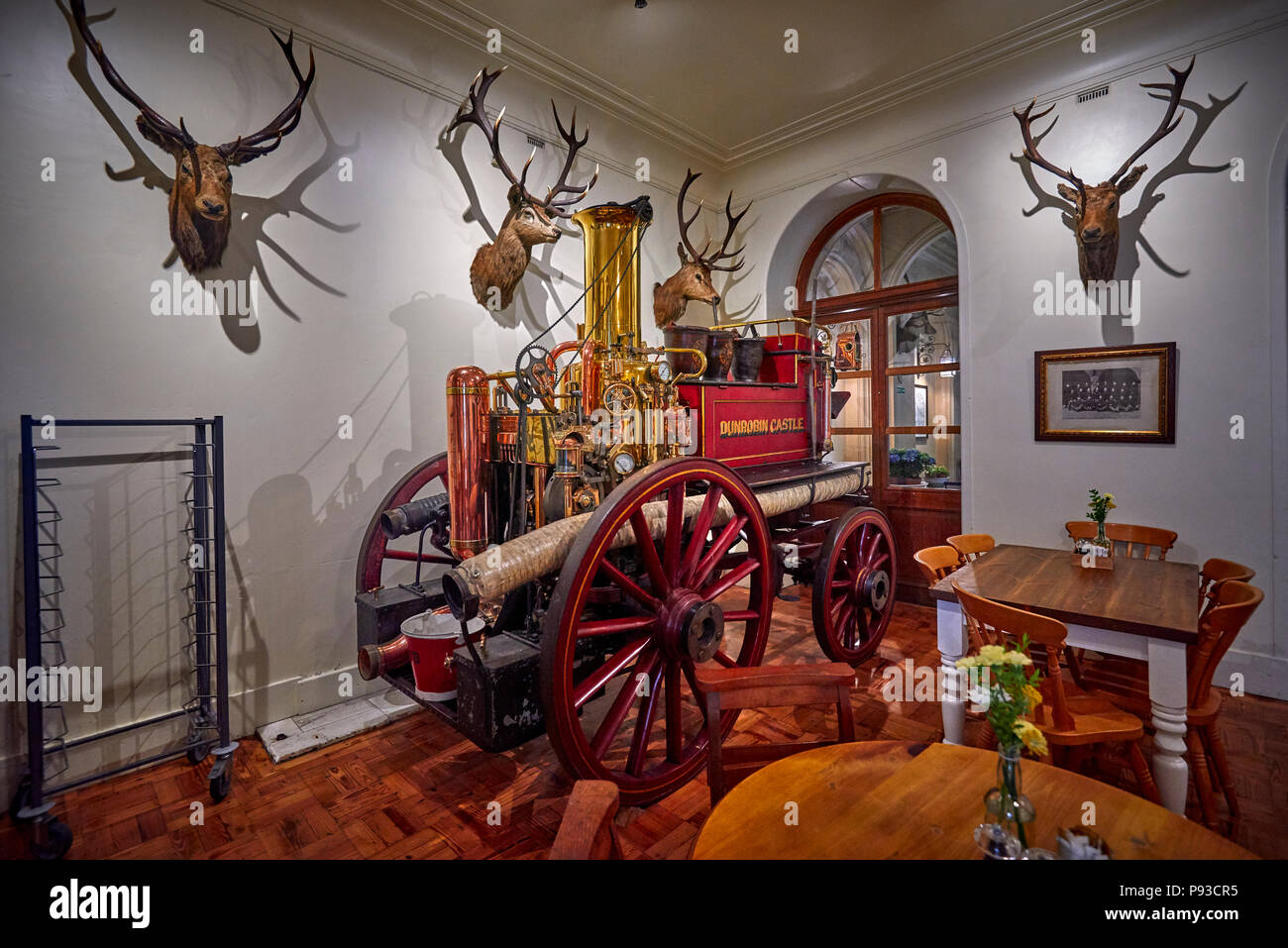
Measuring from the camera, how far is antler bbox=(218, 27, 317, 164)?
275 cm

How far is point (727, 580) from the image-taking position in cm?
251

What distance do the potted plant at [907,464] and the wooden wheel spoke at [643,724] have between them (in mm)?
3533

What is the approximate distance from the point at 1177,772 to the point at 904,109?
4517 millimetres

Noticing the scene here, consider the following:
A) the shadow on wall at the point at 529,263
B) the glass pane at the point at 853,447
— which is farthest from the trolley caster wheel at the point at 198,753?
the glass pane at the point at 853,447

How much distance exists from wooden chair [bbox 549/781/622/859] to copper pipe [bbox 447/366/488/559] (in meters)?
1.56

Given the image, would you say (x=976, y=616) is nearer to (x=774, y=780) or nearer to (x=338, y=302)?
(x=774, y=780)

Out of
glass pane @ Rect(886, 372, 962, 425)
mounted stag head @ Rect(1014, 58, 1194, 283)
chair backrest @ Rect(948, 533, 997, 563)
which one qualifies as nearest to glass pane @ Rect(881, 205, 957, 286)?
glass pane @ Rect(886, 372, 962, 425)

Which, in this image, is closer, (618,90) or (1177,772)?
(1177,772)

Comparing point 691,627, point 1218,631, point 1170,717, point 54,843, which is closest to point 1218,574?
point 1218,631

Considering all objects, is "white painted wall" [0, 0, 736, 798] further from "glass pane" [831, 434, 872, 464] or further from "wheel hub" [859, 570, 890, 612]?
"glass pane" [831, 434, 872, 464]

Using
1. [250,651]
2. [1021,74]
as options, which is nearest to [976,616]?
[250,651]

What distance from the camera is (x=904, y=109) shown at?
4.60 m

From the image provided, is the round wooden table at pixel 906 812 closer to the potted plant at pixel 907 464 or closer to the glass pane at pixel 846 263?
the potted plant at pixel 907 464

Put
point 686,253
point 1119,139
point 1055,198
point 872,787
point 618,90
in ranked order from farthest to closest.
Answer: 1. point 686,253
2. point 618,90
3. point 1055,198
4. point 1119,139
5. point 872,787
